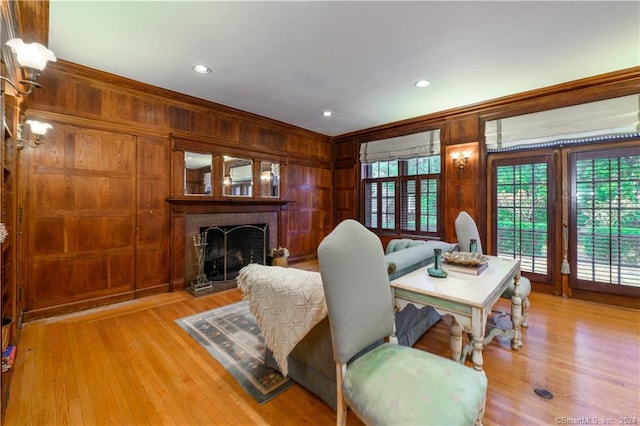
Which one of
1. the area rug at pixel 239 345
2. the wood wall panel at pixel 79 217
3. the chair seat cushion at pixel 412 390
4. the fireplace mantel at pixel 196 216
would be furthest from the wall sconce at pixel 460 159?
the wood wall panel at pixel 79 217

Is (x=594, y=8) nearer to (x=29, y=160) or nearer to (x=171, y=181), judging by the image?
(x=171, y=181)

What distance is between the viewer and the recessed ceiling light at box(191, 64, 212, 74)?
302 centimetres

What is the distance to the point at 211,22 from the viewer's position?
2.30 meters

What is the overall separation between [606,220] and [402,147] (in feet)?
9.65

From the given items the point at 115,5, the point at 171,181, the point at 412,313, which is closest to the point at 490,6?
the point at 412,313

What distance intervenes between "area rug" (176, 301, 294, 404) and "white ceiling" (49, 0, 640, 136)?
281cm

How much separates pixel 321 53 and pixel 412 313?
266 centimetres

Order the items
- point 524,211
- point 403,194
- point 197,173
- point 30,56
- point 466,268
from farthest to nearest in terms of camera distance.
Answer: point 403,194
point 197,173
point 524,211
point 466,268
point 30,56

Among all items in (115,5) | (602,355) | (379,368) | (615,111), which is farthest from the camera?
(615,111)

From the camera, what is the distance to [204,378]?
196 centimetres

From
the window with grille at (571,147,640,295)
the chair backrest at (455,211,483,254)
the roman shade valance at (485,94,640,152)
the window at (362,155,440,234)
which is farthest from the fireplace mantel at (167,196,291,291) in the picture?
the window with grille at (571,147,640,295)

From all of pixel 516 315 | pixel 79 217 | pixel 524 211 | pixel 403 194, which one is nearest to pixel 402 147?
pixel 403 194

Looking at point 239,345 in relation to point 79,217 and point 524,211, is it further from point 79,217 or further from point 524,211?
point 524,211

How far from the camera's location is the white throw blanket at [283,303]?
161 cm
